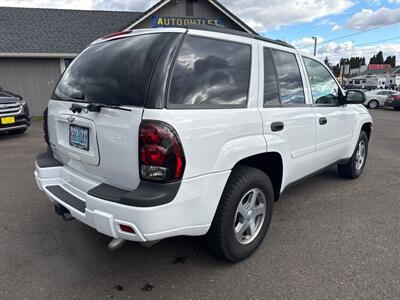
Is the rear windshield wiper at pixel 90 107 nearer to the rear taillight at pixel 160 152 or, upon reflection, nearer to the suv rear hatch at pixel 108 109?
the suv rear hatch at pixel 108 109

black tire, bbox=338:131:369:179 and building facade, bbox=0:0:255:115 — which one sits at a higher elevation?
building facade, bbox=0:0:255:115

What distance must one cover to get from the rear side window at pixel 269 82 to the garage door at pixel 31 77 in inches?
532

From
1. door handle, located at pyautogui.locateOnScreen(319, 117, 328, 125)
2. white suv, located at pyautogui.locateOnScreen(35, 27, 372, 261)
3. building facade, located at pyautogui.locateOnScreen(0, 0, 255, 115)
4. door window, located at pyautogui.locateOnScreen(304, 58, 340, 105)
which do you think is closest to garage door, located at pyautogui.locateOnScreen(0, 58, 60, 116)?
building facade, located at pyautogui.locateOnScreen(0, 0, 255, 115)

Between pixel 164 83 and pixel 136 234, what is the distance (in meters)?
0.98

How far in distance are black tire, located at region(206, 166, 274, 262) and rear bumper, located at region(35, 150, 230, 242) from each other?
13cm

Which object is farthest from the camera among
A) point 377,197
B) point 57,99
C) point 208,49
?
point 377,197

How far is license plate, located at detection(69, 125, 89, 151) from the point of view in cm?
225

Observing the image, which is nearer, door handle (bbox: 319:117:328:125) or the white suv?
the white suv

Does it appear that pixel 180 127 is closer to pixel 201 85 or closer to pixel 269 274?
pixel 201 85

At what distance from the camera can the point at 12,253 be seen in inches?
110

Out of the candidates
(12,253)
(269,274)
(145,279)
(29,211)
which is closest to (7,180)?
(29,211)

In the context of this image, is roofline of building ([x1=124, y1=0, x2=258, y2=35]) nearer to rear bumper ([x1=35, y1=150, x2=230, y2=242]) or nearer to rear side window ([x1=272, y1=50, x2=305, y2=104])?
rear side window ([x1=272, y1=50, x2=305, y2=104])

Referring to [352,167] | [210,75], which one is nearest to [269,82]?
[210,75]

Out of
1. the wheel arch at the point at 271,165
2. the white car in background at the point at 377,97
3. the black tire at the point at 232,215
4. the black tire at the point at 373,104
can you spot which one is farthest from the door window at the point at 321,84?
the black tire at the point at 373,104
